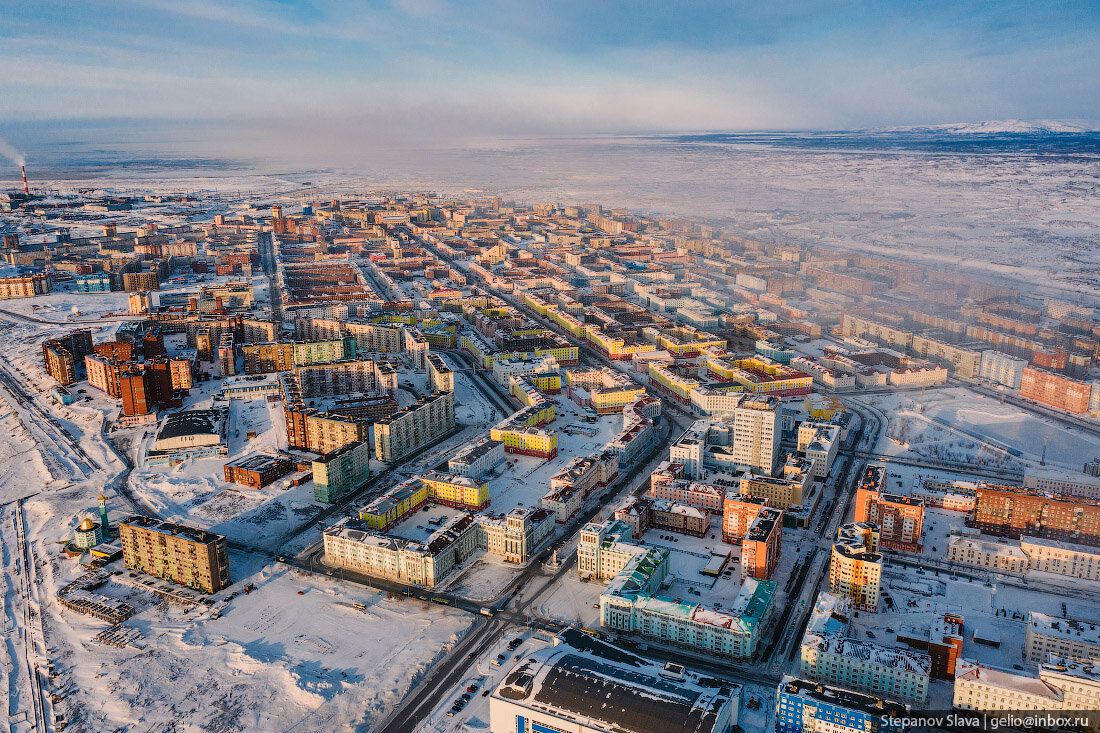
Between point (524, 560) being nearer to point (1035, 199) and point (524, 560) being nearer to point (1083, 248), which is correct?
point (1083, 248)

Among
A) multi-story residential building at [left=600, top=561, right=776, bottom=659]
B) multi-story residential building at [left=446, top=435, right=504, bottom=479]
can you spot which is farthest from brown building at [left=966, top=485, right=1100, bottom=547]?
multi-story residential building at [left=446, top=435, right=504, bottom=479]

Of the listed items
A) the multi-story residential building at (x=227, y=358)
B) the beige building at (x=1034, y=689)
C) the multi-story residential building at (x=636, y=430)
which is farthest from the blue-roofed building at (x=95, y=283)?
the beige building at (x=1034, y=689)

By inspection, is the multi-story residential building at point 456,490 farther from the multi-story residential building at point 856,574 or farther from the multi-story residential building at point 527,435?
the multi-story residential building at point 856,574

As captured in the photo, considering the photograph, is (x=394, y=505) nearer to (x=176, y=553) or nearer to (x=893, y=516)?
(x=176, y=553)

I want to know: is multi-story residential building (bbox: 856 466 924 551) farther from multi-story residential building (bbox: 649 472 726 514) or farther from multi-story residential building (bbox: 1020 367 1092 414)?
multi-story residential building (bbox: 1020 367 1092 414)

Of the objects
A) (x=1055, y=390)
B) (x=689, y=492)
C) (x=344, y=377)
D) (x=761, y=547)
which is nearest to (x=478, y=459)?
(x=689, y=492)
